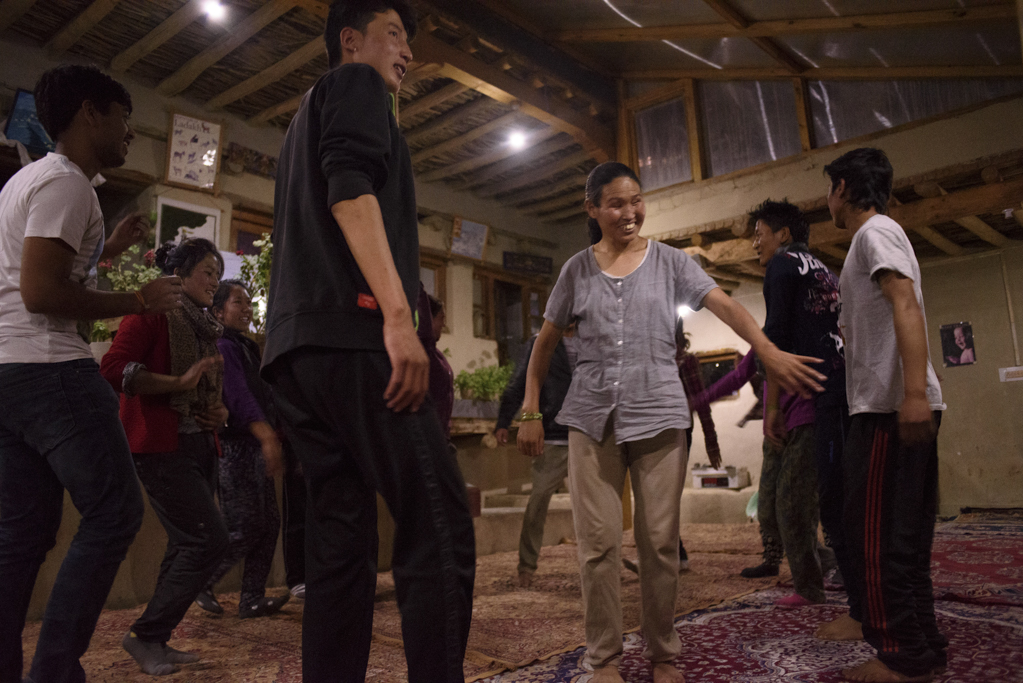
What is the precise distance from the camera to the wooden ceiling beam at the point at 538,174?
11.5m

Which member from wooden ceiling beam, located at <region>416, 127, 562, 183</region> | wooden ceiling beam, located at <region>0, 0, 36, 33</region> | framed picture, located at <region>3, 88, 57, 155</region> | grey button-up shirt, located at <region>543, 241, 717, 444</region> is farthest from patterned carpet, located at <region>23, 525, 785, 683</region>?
wooden ceiling beam, located at <region>416, 127, 562, 183</region>

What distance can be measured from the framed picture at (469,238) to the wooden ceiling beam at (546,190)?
82 cm

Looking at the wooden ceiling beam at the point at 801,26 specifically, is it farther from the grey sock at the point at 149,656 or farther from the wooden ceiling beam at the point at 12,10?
the grey sock at the point at 149,656

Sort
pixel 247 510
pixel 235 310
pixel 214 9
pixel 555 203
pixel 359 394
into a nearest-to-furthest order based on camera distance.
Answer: pixel 359 394
pixel 247 510
pixel 235 310
pixel 214 9
pixel 555 203

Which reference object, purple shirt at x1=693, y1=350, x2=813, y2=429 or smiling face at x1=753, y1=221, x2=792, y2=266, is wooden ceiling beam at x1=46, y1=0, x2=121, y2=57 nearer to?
smiling face at x1=753, y1=221, x2=792, y2=266

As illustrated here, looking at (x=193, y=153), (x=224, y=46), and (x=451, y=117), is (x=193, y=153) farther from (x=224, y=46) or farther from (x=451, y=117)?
(x=451, y=117)

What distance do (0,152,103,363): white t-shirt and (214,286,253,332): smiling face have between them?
6.17ft

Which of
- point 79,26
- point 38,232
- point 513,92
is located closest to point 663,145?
point 513,92

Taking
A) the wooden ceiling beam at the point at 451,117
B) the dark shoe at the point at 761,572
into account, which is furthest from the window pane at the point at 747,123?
the dark shoe at the point at 761,572

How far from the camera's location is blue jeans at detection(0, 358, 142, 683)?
1737mm

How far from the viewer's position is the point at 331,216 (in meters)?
1.46

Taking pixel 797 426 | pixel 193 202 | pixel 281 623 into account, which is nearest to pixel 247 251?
pixel 193 202

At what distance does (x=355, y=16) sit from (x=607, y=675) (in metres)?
2.02

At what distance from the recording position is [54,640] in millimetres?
1734
